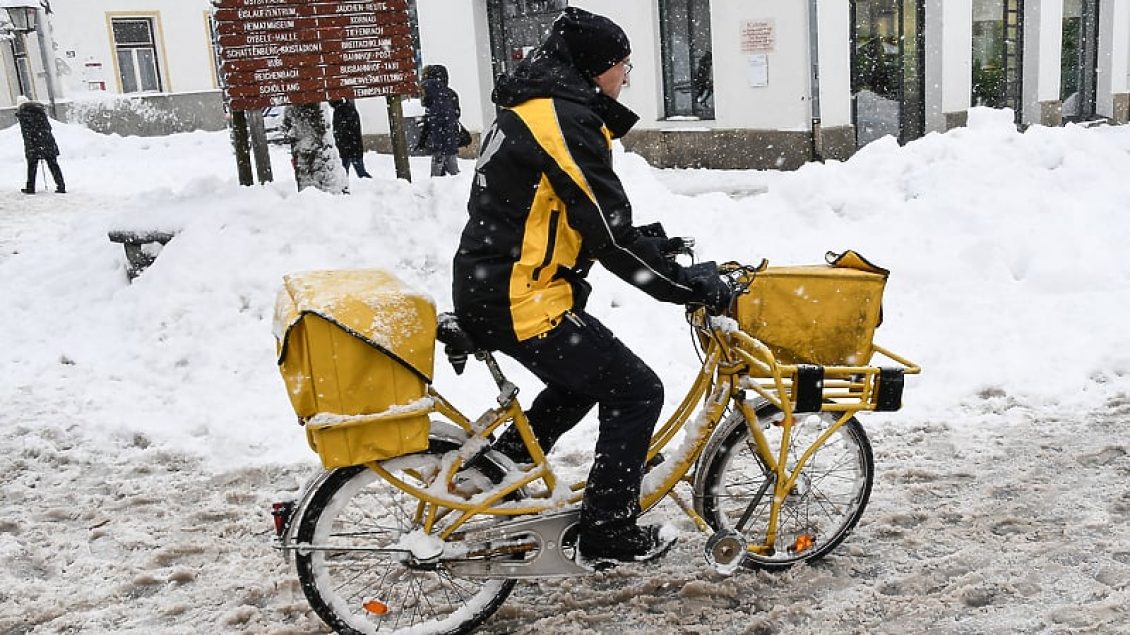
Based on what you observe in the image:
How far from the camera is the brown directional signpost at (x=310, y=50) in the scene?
9.07 meters

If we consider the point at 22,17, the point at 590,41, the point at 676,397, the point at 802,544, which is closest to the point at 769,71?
the point at 676,397

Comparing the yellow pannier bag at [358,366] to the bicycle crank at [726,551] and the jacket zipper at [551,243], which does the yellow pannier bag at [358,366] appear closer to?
the jacket zipper at [551,243]

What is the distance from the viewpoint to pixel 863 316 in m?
3.93

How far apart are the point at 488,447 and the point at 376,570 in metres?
0.70

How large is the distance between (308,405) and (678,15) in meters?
16.3

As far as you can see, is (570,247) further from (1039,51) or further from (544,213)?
(1039,51)

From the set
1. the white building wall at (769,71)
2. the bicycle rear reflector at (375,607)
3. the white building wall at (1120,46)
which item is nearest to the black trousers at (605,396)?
the bicycle rear reflector at (375,607)

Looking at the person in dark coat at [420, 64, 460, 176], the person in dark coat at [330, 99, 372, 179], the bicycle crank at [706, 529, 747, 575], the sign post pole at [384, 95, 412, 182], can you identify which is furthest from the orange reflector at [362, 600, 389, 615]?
the person in dark coat at [330, 99, 372, 179]

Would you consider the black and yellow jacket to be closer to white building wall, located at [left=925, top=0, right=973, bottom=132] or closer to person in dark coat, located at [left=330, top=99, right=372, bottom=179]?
person in dark coat, located at [left=330, top=99, right=372, bottom=179]

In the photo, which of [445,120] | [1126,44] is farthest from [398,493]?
[1126,44]

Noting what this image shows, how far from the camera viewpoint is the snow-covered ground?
414 cm

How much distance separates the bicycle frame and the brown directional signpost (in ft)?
20.5

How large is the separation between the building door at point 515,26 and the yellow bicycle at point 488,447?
1702cm

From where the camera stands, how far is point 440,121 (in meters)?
14.9
